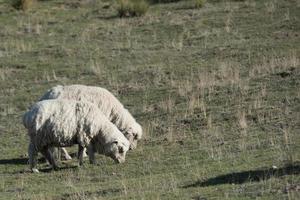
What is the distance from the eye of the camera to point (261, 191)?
466 inches

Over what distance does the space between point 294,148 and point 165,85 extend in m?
8.66

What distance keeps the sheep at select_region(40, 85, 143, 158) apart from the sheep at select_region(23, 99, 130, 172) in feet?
3.75

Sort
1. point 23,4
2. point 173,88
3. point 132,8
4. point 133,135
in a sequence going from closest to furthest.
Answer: point 133,135
point 173,88
point 132,8
point 23,4

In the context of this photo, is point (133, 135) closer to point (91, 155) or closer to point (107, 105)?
point (107, 105)

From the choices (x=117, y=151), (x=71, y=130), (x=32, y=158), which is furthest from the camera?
(x=117, y=151)

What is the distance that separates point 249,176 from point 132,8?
2151cm

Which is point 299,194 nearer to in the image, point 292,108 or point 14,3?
point 292,108

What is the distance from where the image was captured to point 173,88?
76.3ft

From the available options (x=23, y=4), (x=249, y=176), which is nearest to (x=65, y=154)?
(x=249, y=176)

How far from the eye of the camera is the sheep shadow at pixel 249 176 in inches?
511

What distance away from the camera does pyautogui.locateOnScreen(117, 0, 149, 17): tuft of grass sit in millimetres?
33969

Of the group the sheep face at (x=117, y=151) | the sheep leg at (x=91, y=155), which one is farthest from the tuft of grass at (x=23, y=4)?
the sheep face at (x=117, y=151)

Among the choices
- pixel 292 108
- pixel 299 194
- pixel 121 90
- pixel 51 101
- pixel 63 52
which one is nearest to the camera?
pixel 299 194

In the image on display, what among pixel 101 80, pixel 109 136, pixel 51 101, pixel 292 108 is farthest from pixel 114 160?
pixel 101 80
